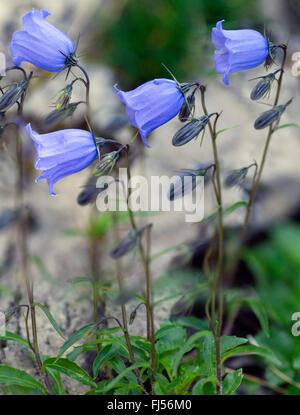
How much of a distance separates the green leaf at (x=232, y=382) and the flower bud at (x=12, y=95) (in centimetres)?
146

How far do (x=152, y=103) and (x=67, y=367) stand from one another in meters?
1.15

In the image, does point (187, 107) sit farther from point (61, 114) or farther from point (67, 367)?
point (67, 367)

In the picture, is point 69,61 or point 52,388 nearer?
point 69,61

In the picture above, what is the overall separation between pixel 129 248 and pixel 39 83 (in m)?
4.04

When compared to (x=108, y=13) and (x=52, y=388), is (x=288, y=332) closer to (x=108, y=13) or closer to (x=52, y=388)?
(x=52, y=388)

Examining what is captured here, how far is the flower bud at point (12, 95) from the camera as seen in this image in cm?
192

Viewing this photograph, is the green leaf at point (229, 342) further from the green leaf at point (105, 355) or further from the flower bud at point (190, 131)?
the flower bud at point (190, 131)

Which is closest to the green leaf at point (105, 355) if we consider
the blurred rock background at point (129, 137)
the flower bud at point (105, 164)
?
the blurred rock background at point (129, 137)

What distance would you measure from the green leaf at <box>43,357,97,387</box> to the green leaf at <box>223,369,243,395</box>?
57 centimetres

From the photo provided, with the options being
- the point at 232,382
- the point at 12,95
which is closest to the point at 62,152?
the point at 12,95

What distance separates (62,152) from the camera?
1.87m

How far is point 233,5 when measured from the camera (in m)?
6.14

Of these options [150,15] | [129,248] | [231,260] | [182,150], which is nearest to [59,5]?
[150,15]

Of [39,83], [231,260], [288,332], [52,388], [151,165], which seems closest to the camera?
[52,388]
